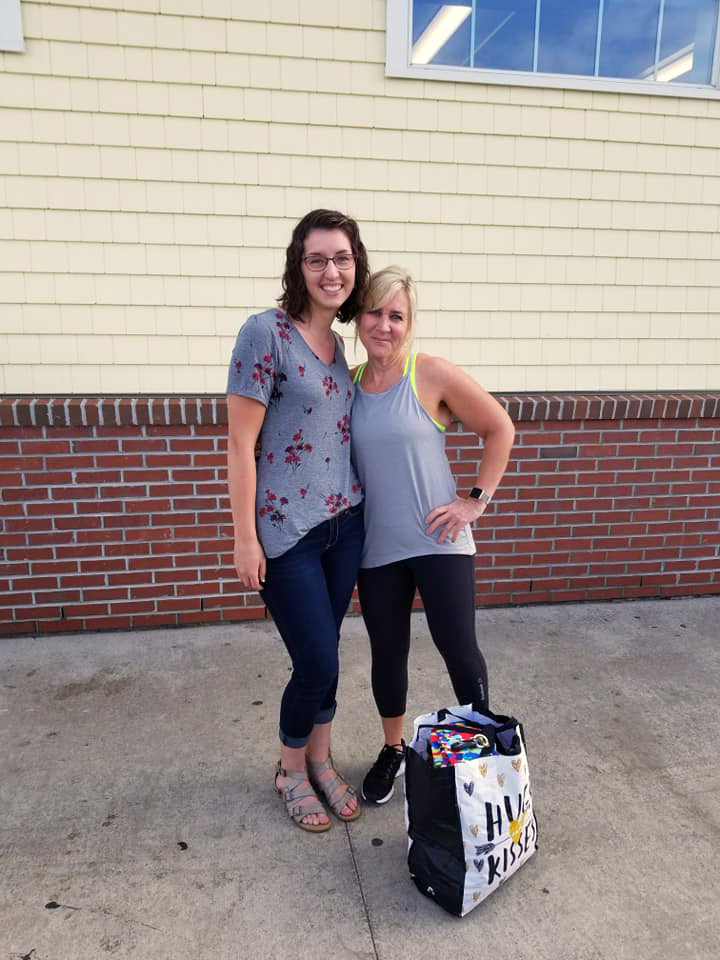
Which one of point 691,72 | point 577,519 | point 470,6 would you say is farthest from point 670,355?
point 470,6

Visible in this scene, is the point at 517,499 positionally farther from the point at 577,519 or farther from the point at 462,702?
the point at 462,702

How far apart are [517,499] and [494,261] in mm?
1249

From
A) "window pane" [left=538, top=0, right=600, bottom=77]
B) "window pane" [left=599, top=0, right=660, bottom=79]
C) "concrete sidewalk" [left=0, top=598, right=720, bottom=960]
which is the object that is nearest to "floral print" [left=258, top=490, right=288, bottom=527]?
"concrete sidewalk" [left=0, top=598, right=720, bottom=960]

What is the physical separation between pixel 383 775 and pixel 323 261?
5.48 feet

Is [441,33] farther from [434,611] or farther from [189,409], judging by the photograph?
[434,611]

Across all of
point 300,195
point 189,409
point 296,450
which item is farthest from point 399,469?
point 300,195

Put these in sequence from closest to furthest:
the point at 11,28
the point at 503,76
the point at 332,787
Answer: the point at 332,787 < the point at 11,28 < the point at 503,76

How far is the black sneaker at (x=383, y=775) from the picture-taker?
8.21 ft

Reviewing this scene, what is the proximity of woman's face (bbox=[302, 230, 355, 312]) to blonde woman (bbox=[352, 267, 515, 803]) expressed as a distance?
0.11 meters

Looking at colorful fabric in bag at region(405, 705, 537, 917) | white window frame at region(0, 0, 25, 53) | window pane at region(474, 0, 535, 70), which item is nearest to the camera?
colorful fabric in bag at region(405, 705, 537, 917)

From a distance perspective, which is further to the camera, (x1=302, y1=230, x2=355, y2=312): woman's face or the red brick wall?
the red brick wall

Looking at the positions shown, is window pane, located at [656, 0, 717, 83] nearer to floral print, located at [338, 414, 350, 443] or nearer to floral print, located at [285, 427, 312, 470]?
floral print, located at [338, 414, 350, 443]

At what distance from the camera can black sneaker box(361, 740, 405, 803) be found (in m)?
2.50

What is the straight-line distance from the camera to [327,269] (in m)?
2.11
